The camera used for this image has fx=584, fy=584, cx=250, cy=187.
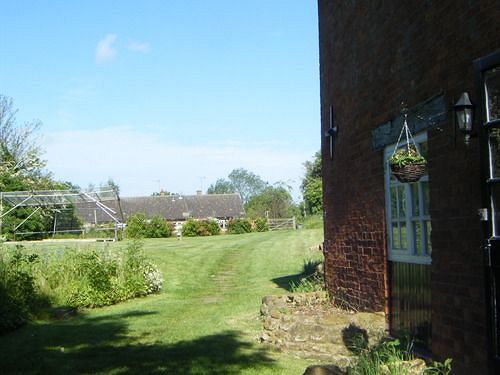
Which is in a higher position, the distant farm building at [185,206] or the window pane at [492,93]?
the distant farm building at [185,206]

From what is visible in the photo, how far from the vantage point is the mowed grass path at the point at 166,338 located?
299 inches

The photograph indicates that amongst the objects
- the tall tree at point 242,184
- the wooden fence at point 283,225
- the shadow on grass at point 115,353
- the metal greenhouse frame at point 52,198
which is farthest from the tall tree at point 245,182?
the shadow on grass at point 115,353

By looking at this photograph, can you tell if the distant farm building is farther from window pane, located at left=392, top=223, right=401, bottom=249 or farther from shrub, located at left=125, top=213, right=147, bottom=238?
window pane, located at left=392, top=223, right=401, bottom=249

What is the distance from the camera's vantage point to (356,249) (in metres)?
9.76

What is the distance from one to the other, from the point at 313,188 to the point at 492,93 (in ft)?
161

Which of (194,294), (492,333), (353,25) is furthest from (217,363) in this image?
(194,294)

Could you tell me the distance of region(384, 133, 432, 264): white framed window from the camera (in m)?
7.34

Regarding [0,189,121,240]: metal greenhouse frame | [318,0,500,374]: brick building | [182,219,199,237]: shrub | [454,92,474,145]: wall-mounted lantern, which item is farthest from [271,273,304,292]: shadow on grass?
[182,219,199,237]: shrub

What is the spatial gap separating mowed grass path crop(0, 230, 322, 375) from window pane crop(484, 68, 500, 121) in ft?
13.5

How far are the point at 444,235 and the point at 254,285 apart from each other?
11.2m

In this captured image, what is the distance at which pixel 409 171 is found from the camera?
6.42 metres

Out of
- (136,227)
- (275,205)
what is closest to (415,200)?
(136,227)

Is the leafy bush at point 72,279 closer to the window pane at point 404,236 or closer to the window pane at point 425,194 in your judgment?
the window pane at point 404,236

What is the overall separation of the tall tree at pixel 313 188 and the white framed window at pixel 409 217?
127ft
